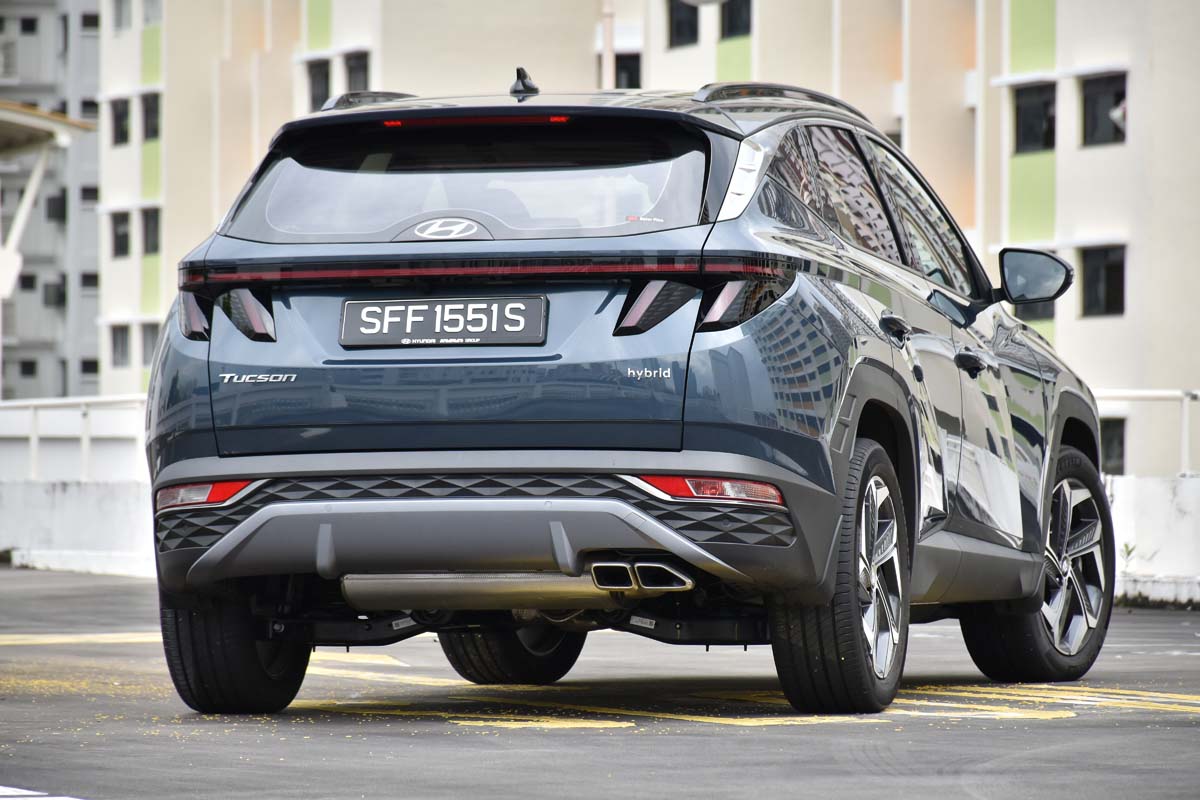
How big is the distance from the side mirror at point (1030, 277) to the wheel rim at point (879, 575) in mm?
1593

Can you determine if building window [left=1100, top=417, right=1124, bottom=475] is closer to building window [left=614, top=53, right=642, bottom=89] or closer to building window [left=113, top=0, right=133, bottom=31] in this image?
building window [left=614, top=53, right=642, bottom=89]

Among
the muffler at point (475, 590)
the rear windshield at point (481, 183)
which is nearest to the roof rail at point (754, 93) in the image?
the rear windshield at point (481, 183)

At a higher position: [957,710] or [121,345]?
[121,345]

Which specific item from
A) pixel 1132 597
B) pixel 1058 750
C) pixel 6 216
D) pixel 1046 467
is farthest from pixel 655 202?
pixel 6 216

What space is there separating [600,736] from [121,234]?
62.5m

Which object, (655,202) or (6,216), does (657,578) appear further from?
(6,216)

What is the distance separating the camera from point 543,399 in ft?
22.0

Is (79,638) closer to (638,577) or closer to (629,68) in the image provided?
(638,577)

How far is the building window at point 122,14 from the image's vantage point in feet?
220

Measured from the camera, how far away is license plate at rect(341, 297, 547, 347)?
22.3 ft

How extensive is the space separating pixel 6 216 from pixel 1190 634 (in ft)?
310

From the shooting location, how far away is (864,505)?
287 inches

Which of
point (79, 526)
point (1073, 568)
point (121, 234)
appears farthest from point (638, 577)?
point (121, 234)

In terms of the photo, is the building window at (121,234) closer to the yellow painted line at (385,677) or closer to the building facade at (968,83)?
the building facade at (968,83)
